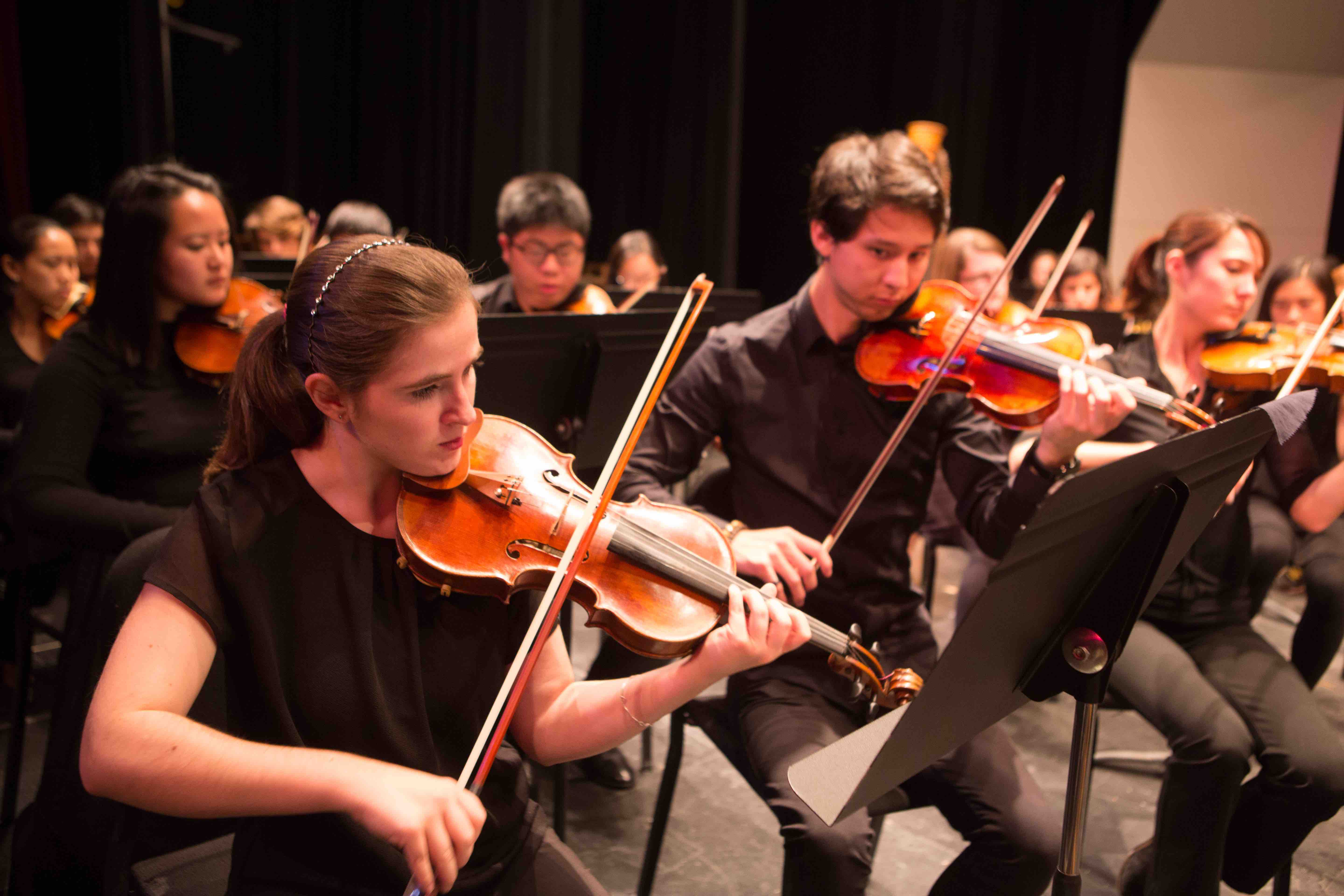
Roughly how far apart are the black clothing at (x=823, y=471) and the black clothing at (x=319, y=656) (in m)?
0.57

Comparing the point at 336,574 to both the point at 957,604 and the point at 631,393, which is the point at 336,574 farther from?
the point at 957,604

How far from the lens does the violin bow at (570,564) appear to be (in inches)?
34.0

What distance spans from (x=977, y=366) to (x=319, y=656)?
1274 mm

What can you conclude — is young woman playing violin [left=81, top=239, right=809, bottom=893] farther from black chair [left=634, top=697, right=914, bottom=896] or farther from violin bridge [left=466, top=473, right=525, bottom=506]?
black chair [left=634, top=697, right=914, bottom=896]

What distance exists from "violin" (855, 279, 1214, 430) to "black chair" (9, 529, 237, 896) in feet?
3.71

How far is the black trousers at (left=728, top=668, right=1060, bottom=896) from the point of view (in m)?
1.25

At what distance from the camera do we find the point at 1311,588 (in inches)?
79.6

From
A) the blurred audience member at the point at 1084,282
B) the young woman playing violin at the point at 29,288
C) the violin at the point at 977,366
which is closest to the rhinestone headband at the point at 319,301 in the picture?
the violin at the point at 977,366

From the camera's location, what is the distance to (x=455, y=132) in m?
5.28

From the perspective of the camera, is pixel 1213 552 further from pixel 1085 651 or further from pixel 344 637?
pixel 344 637

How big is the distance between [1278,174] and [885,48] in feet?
8.76

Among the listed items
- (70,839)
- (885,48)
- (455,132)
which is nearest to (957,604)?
(70,839)

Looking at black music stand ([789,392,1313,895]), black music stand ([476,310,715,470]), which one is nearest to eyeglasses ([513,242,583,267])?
black music stand ([476,310,715,470])

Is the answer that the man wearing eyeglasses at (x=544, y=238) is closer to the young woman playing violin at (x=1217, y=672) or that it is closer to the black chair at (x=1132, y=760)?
the young woman playing violin at (x=1217, y=672)
